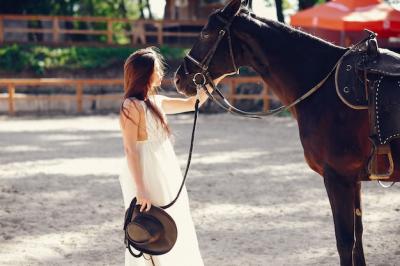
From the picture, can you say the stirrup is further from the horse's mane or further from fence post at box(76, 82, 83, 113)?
fence post at box(76, 82, 83, 113)

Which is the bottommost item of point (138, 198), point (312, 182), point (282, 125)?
point (282, 125)

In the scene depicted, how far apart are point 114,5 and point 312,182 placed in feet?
116

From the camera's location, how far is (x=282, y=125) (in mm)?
16875

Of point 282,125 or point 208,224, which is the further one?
point 282,125

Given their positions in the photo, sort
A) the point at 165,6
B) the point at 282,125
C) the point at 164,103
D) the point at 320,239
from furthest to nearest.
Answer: the point at 165,6 → the point at 282,125 → the point at 320,239 → the point at 164,103

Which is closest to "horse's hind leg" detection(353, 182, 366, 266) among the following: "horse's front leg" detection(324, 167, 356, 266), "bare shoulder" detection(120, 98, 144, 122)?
"horse's front leg" detection(324, 167, 356, 266)

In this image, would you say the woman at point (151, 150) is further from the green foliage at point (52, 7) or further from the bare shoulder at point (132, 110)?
the green foliage at point (52, 7)

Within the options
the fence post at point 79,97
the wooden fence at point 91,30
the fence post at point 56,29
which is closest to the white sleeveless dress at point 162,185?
the fence post at point 79,97

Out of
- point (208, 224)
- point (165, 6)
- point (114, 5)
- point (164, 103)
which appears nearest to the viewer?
point (164, 103)

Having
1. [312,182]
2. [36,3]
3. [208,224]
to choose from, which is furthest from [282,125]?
[36,3]

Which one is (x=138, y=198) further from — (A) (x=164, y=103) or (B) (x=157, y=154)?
(A) (x=164, y=103)

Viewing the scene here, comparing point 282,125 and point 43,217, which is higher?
point 43,217

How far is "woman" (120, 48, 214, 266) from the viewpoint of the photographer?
4160 millimetres

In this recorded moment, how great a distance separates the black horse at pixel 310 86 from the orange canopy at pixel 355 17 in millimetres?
10162
